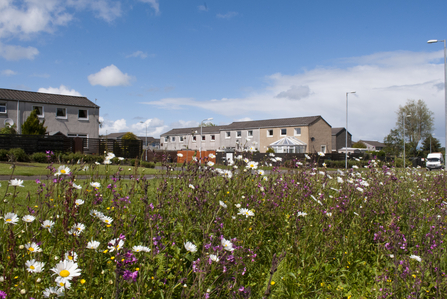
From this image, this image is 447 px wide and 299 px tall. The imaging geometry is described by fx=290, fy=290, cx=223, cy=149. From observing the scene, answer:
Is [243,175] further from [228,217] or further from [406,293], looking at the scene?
[406,293]

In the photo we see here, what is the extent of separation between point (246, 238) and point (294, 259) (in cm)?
56

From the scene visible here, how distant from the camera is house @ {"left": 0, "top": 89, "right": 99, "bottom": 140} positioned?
2895cm

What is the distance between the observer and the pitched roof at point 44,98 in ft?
96.5

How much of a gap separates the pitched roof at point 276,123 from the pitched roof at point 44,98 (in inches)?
983

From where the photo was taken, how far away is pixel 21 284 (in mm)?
1860

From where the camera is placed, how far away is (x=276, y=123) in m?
46.9

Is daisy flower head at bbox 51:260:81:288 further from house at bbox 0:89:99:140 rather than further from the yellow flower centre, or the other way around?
house at bbox 0:89:99:140

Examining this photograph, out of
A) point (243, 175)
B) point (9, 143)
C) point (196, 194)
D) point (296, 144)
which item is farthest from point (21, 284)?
point (296, 144)

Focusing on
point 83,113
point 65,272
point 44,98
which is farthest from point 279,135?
point 65,272

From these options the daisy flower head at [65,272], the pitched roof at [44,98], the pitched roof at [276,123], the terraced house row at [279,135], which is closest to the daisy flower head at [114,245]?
the daisy flower head at [65,272]

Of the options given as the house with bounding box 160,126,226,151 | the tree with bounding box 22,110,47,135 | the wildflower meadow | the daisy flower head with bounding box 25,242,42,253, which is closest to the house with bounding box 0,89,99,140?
the tree with bounding box 22,110,47,135

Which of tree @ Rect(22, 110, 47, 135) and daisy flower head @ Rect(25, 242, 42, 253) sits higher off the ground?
tree @ Rect(22, 110, 47, 135)

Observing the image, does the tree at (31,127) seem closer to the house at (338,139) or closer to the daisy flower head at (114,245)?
the daisy flower head at (114,245)

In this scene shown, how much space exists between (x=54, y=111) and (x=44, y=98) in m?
1.73
